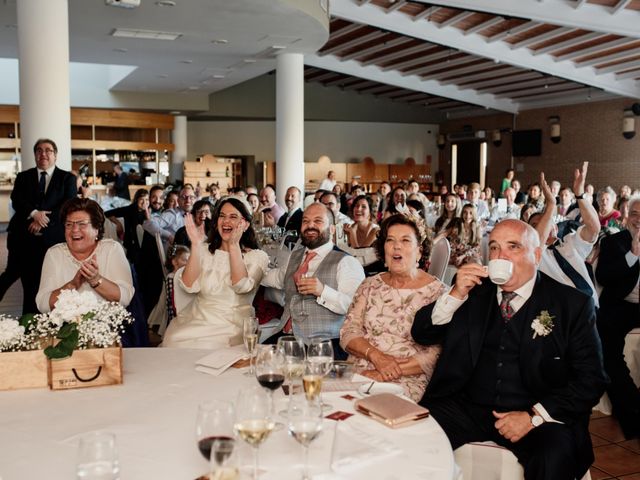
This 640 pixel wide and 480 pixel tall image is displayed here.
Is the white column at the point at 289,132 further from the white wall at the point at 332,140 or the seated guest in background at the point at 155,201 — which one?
the white wall at the point at 332,140

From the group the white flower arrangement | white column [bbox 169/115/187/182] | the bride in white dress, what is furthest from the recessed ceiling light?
white column [bbox 169/115/187/182]

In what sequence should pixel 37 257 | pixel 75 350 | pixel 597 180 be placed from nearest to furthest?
pixel 75 350 < pixel 37 257 < pixel 597 180

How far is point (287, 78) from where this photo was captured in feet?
37.7

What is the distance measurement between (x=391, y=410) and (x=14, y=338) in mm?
1331

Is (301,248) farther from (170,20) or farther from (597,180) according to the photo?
(597,180)

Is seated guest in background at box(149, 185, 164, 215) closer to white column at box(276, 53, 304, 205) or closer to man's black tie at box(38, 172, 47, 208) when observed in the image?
white column at box(276, 53, 304, 205)

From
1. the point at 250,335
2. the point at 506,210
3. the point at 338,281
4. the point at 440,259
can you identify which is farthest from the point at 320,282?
the point at 506,210

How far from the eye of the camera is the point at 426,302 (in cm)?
309

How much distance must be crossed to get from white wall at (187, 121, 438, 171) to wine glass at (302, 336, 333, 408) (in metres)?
19.4

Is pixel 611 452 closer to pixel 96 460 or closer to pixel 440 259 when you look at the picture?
pixel 440 259

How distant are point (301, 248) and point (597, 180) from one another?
1550cm

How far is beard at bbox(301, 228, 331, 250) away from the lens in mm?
3842

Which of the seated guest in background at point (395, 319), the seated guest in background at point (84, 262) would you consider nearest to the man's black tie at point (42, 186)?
the seated guest in background at point (84, 262)

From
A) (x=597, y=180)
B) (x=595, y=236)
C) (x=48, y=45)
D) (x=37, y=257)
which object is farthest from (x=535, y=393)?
(x=597, y=180)
